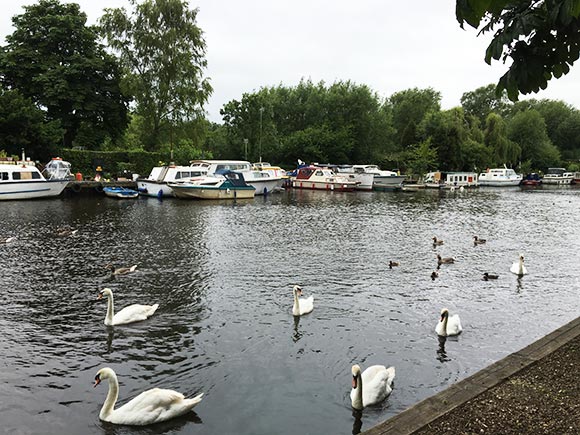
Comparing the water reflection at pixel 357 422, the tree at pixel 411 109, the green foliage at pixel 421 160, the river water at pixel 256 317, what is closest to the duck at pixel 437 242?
the river water at pixel 256 317

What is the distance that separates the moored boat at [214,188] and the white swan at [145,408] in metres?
34.0

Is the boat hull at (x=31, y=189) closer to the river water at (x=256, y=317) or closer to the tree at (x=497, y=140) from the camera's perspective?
the river water at (x=256, y=317)

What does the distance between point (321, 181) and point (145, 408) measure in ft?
166

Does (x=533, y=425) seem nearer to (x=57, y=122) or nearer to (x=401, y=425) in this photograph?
(x=401, y=425)

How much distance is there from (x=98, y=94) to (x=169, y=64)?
8299 millimetres

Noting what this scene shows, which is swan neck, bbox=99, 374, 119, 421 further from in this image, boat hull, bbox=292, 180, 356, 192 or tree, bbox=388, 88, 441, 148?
tree, bbox=388, 88, 441, 148

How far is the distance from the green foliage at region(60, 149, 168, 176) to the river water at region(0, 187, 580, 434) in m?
25.0

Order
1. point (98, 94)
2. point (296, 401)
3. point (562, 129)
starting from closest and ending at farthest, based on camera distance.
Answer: point (296, 401) < point (98, 94) < point (562, 129)

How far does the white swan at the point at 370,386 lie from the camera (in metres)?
7.62

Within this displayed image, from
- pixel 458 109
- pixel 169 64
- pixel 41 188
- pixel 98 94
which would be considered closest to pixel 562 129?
pixel 458 109

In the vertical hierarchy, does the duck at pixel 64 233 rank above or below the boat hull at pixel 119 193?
below

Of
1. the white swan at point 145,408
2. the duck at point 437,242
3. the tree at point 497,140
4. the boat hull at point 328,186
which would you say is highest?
the tree at point 497,140

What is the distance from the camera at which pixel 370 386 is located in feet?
25.8

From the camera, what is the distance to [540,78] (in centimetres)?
483
